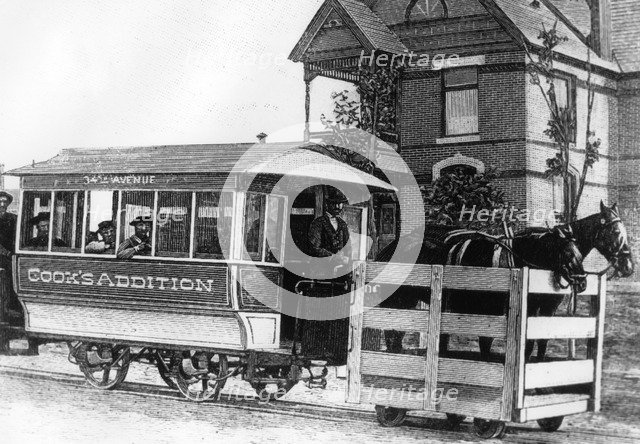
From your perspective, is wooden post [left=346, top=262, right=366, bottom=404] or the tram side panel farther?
the tram side panel

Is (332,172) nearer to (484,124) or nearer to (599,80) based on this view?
(484,124)

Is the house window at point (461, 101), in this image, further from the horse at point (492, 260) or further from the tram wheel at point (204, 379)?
the tram wheel at point (204, 379)

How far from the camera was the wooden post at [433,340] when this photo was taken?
7.06 meters

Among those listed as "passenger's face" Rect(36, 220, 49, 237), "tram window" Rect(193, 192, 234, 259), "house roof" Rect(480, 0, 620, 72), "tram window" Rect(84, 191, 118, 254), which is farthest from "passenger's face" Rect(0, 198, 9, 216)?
"house roof" Rect(480, 0, 620, 72)

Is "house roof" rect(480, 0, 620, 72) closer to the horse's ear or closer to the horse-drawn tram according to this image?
the horse-drawn tram

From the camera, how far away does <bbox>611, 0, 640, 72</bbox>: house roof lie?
37.4 ft

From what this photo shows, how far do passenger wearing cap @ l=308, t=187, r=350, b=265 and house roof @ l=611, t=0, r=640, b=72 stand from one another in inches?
205

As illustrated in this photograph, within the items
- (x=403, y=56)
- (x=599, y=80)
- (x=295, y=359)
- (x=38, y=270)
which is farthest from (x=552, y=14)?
(x=38, y=270)

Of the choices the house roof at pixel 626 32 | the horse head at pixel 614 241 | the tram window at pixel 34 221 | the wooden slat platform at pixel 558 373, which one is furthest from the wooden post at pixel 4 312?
the house roof at pixel 626 32

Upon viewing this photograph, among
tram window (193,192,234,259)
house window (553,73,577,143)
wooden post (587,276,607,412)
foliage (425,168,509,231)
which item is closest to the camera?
wooden post (587,276,607,412)

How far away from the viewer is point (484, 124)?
13258 mm

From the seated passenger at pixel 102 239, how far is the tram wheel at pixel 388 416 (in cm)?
358

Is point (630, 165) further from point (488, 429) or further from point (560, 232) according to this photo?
point (488, 429)

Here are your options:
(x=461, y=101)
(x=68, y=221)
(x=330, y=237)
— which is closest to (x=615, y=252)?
(x=330, y=237)
